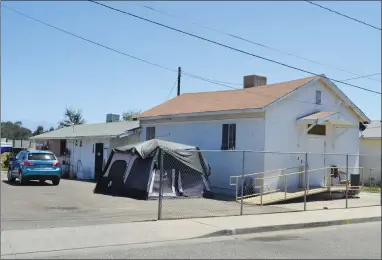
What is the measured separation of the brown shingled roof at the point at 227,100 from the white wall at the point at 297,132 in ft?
1.85

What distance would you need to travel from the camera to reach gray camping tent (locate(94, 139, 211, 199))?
16.8 metres

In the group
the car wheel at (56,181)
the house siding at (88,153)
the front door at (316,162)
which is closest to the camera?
the front door at (316,162)

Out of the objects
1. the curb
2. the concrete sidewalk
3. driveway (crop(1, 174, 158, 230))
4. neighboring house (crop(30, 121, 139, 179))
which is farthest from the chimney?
the curb

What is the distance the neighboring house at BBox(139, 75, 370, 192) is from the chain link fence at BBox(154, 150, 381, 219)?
0.06 meters

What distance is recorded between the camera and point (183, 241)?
369 inches

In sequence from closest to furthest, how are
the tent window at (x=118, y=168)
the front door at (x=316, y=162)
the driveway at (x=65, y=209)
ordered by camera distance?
1. the driveway at (x=65, y=209)
2. the tent window at (x=118, y=168)
3. the front door at (x=316, y=162)

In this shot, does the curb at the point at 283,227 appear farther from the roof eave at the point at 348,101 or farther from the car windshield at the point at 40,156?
the car windshield at the point at 40,156

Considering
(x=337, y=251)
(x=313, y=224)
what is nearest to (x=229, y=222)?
(x=313, y=224)

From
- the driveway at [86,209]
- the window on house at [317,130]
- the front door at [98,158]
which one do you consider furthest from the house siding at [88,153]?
the window on house at [317,130]

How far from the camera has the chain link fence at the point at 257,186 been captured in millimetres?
15039

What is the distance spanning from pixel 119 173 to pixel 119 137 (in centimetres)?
788

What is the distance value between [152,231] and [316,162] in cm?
1216

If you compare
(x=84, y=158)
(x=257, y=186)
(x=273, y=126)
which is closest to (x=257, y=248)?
(x=257, y=186)

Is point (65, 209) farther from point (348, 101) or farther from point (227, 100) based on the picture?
point (348, 101)
